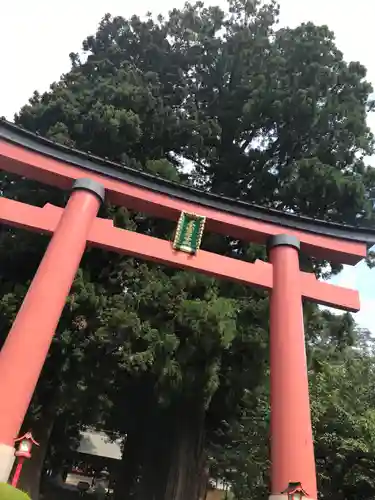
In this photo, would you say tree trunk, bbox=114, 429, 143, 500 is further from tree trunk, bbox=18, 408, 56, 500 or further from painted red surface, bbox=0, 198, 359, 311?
painted red surface, bbox=0, 198, 359, 311

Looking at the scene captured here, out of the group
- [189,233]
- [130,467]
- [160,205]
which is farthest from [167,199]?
[130,467]

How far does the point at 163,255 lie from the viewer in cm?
668

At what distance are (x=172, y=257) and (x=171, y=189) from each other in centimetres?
127

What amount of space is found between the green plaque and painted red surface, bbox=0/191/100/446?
1.31m

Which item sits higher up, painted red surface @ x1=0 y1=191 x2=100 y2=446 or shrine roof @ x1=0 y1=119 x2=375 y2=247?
shrine roof @ x1=0 y1=119 x2=375 y2=247

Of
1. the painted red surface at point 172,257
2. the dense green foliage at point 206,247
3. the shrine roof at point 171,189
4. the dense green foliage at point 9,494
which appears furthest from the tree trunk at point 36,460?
the dense green foliage at point 9,494

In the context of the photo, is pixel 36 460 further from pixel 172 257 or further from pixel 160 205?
pixel 160 205

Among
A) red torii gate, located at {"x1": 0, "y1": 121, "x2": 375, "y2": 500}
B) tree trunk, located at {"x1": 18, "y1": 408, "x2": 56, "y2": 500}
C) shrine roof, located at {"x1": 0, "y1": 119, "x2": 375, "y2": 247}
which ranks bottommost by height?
tree trunk, located at {"x1": 18, "y1": 408, "x2": 56, "y2": 500}

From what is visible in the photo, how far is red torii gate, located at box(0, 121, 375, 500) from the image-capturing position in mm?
5199

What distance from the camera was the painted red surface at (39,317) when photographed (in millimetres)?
4957

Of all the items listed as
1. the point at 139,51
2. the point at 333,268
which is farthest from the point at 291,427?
the point at 139,51

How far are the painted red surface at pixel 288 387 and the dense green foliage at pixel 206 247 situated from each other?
4.70 feet

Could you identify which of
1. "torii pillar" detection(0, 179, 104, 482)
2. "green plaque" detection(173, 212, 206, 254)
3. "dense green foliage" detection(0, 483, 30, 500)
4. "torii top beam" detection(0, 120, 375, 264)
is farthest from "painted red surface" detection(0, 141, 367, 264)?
"dense green foliage" detection(0, 483, 30, 500)

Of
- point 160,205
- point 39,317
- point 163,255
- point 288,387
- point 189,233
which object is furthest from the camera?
point 160,205
